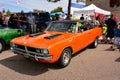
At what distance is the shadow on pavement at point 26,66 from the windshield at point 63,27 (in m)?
1.57

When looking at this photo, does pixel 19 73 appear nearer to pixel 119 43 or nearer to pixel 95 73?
pixel 95 73

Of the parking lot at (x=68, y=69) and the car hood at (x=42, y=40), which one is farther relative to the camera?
the car hood at (x=42, y=40)

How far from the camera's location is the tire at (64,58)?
20.2 ft

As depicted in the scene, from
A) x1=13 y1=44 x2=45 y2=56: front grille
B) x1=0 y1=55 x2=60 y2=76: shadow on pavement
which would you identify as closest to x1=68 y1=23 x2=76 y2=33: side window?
x1=0 y1=55 x2=60 y2=76: shadow on pavement

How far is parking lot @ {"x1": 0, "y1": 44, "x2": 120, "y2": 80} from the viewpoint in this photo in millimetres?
5559

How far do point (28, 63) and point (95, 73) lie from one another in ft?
7.96

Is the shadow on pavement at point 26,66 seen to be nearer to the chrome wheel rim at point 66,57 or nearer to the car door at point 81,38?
the chrome wheel rim at point 66,57

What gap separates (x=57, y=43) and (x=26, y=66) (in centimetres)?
145

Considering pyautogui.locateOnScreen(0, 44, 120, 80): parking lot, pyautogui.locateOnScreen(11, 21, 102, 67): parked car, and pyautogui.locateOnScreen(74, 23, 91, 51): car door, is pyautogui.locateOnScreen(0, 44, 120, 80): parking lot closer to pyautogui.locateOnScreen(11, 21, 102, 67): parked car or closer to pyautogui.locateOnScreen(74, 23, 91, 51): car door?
pyautogui.locateOnScreen(11, 21, 102, 67): parked car

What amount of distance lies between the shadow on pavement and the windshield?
1.57m

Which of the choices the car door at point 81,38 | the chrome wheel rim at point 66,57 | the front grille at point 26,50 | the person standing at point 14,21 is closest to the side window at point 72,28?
the car door at point 81,38

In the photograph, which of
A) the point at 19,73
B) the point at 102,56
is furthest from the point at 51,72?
the point at 102,56

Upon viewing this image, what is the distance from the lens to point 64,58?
6.40 meters

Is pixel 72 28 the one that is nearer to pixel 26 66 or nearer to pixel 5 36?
pixel 26 66
